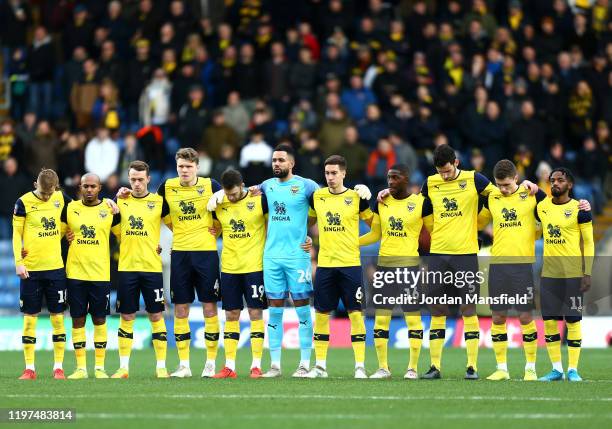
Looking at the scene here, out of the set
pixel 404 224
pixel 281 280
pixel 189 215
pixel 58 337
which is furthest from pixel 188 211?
pixel 404 224

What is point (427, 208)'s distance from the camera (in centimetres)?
1769

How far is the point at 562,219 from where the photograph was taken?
1739cm

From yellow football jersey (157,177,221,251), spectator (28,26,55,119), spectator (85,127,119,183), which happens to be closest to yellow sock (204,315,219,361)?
yellow football jersey (157,177,221,251)

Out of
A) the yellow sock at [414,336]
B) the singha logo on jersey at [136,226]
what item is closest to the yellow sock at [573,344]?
the yellow sock at [414,336]

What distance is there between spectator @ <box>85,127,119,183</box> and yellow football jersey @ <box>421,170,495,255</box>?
1117 cm

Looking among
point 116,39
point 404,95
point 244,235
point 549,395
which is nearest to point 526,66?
point 404,95

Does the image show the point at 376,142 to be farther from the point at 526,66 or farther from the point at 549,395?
the point at 549,395

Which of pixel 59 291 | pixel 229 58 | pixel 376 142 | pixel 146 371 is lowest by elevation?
pixel 146 371

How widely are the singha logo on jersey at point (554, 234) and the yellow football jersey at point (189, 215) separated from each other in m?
4.36

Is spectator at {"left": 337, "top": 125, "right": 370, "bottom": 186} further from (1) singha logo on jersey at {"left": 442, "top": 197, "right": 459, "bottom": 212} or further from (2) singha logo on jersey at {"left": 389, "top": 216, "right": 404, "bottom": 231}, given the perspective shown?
(1) singha logo on jersey at {"left": 442, "top": 197, "right": 459, "bottom": 212}

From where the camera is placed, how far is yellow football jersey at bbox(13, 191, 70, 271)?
703 inches

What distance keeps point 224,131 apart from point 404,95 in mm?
3966

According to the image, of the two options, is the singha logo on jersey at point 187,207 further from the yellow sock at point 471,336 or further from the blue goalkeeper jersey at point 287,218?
the yellow sock at point 471,336

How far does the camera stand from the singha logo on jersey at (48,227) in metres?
17.9
